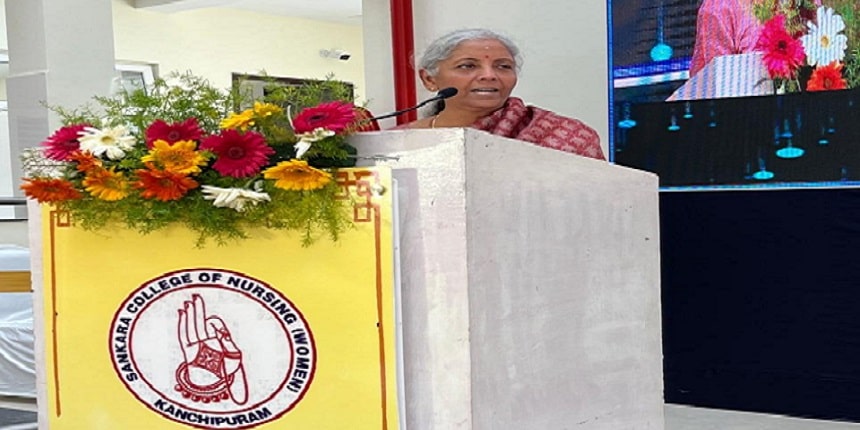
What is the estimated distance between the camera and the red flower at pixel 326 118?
134 centimetres

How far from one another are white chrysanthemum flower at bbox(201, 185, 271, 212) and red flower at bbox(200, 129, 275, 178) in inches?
1.0

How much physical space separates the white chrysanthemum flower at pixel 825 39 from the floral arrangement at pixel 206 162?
2.87 m

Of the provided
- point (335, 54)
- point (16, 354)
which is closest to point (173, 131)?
point (16, 354)

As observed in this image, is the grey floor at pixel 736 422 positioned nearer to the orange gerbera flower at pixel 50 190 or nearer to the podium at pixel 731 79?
the podium at pixel 731 79

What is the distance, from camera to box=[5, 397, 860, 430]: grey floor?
3891 millimetres

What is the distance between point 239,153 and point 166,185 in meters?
0.10

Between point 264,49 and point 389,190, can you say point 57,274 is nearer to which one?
point 389,190

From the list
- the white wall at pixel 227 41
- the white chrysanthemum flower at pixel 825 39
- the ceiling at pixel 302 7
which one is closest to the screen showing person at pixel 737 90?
the white chrysanthemum flower at pixel 825 39

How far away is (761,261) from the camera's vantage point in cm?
407

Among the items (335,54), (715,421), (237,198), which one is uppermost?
(335,54)

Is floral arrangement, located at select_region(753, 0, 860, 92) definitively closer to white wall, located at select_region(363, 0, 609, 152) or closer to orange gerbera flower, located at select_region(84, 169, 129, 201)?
white wall, located at select_region(363, 0, 609, 152)

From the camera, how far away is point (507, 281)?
1.35 metres

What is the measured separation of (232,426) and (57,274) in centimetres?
35

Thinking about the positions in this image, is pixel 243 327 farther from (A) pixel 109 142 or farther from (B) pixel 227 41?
(B) pixel 227 41
